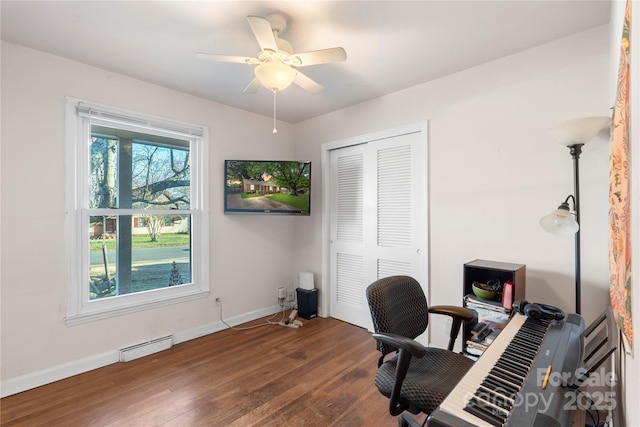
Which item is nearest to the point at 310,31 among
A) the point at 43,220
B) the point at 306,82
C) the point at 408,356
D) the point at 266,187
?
the point at 306,82

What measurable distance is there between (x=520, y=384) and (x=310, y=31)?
2192mm

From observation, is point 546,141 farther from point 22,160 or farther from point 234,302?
point 22,160

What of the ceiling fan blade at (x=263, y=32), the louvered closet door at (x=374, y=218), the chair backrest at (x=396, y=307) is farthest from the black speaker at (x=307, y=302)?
the ceiling fan blade at (x=263, y=32)

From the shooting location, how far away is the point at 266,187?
3398mm

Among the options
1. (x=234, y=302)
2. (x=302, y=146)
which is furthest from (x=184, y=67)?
(x=234, y=302)

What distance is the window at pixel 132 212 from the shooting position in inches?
97.0

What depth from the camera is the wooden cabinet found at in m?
1.92

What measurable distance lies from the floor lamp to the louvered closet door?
1119mm

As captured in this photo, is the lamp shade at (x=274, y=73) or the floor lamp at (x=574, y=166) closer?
the floor lamp at (x=574, y=166)

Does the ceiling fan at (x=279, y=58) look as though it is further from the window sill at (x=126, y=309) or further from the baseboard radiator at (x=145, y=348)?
the baseboard radiator at (x=145, y=348)

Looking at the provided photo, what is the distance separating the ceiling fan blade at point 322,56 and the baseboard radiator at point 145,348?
2.81m

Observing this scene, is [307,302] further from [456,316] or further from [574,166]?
[574,166]

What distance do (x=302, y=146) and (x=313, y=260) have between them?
156 cm

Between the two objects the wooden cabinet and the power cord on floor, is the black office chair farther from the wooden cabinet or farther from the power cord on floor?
the power cord on floor
